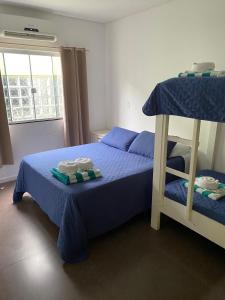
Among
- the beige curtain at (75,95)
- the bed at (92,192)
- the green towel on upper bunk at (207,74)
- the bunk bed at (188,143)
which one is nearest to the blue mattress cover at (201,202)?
the bunk bed at (188,143)

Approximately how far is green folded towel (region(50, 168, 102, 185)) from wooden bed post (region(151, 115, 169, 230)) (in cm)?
59

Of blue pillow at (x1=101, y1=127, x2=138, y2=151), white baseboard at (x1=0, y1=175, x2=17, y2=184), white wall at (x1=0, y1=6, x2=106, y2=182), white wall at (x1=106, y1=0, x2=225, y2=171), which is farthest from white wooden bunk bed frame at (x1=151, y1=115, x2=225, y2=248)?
white baseboard at (x1=0, y1=175, x2=17, y2=184)

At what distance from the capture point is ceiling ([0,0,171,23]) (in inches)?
117

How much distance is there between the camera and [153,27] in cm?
329

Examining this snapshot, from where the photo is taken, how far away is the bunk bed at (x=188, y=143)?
1641 millimetres

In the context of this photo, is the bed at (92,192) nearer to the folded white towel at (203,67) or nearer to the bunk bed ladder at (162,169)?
the bunk bed ladder at (162,169)

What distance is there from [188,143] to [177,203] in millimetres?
602

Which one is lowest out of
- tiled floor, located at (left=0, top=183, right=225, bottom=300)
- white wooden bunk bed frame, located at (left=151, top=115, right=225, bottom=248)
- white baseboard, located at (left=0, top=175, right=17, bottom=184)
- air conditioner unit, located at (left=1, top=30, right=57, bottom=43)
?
tiled floor, located at (left=0, top=183, right=225, bottom=300)

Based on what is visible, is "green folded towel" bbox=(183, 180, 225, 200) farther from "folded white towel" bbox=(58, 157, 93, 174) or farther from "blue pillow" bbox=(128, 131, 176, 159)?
"folded white towel" bbox=(58, 157, 93, 174)

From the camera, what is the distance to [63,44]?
12.2 feet

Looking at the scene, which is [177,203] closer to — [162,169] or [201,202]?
[201,202]

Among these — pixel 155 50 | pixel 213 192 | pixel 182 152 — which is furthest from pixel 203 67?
pixel 155 50

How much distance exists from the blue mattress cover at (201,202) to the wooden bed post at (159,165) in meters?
0.10

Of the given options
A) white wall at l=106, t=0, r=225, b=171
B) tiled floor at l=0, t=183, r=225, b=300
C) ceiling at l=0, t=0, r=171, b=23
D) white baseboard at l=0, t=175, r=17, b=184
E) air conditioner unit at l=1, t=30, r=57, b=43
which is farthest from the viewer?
white baseboard at l=0, t=175, r=17, b=184
